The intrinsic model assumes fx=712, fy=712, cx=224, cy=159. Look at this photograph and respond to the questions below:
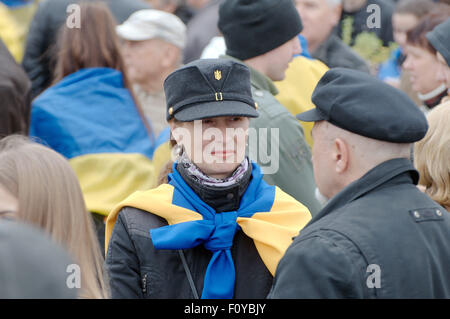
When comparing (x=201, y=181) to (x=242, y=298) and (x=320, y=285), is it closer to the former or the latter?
(x=242, y=298)

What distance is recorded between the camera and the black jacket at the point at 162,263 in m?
2.74

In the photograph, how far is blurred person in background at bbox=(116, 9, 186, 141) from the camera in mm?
5285

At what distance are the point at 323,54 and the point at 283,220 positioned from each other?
3340 millimetres

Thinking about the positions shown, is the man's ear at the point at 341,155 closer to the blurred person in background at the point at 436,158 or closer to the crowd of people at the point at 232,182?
the crowd of people at the point at 232,182

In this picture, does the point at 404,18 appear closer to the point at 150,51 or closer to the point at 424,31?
the point at 424,31

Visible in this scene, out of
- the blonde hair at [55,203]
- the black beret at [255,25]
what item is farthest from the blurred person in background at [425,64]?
the blonde hair at [55,203]

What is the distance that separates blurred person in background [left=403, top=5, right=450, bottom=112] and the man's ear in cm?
273

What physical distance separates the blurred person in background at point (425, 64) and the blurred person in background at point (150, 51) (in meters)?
1.75

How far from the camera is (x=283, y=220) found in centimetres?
295

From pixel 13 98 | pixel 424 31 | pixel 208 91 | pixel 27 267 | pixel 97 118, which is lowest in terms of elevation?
pixel 97 118

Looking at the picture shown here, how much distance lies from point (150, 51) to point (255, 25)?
1368 mm

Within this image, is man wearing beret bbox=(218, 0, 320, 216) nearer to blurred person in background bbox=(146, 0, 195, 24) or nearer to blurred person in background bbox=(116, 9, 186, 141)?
blurred person in background bbox=(116, 9, 186, 141)

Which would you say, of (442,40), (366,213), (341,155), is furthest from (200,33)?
(366,213)

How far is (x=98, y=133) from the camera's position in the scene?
4.48m
